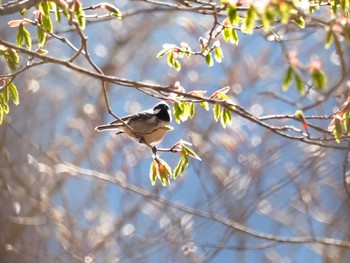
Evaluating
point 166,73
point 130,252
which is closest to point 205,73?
point 166,73

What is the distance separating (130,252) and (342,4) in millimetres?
3900

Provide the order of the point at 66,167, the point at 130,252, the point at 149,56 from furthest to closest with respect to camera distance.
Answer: the point at 149,56 → the point at 130,252 → the point at 66,167

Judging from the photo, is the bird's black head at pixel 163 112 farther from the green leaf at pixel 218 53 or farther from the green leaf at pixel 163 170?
the green leaf at pixel 218 53

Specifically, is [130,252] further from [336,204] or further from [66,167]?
[336,204]

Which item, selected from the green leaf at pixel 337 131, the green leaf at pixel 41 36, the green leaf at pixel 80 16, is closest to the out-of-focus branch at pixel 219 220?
the green leaf at pixel 337 131

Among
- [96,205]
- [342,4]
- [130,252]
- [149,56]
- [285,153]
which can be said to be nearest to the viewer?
[342,4]

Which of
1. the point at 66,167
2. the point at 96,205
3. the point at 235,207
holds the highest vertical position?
the point at 66,167

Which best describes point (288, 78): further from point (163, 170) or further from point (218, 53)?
point (163, 170)

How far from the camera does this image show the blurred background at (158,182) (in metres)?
6.21

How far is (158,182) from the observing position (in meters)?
6.05

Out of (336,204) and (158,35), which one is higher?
(158,35)

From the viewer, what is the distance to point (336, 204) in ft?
21.6

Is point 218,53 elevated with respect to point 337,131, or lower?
elevated

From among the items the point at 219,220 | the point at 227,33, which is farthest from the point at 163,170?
the point at 219,220
